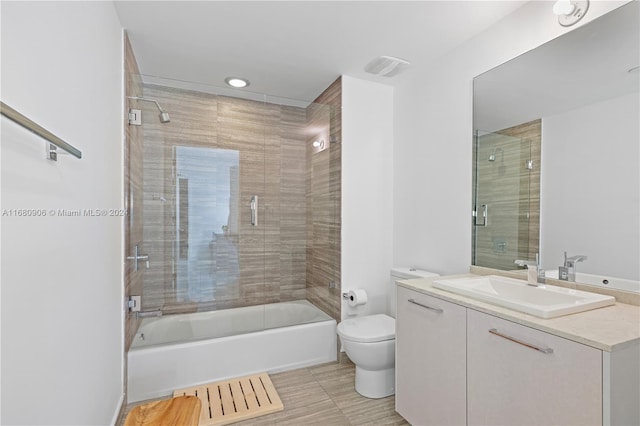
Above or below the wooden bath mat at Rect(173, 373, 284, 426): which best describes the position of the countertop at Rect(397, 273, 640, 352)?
above

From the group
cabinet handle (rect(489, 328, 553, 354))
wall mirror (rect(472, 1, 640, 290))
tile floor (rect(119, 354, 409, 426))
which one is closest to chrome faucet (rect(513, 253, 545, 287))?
wall mirror (rect(472, 1, 640, 290))

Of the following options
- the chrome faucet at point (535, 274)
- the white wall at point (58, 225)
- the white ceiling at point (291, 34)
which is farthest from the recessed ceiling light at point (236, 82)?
the chrome faucet at point (535, 274)

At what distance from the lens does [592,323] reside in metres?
1.11

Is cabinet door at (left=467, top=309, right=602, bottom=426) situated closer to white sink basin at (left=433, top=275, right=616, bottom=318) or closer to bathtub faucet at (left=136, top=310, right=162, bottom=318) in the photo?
white sink basin at (left=433, top=275, right=616, bottom=318)

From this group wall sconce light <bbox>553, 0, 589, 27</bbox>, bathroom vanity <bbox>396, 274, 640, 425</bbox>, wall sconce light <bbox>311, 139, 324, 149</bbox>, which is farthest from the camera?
wall sconce light <bbox>311, 139, 324, 149</bbox>

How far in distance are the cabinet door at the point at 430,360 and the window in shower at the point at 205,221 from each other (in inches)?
60.6

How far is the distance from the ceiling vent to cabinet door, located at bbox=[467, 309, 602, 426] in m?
1.85

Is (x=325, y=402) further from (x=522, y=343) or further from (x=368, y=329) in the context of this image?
(x=522, y=343)

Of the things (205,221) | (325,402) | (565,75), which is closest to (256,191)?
(205,221)

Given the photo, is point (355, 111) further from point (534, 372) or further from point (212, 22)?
point (534, 372)

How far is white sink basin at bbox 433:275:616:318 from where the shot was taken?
3.92 feet

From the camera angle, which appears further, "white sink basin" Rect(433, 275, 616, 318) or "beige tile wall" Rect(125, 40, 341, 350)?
"beige tile wall" Rect(125, 40, 341, 350)

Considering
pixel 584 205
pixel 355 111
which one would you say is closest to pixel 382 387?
pixel 584 205

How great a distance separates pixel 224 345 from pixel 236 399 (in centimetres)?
39
